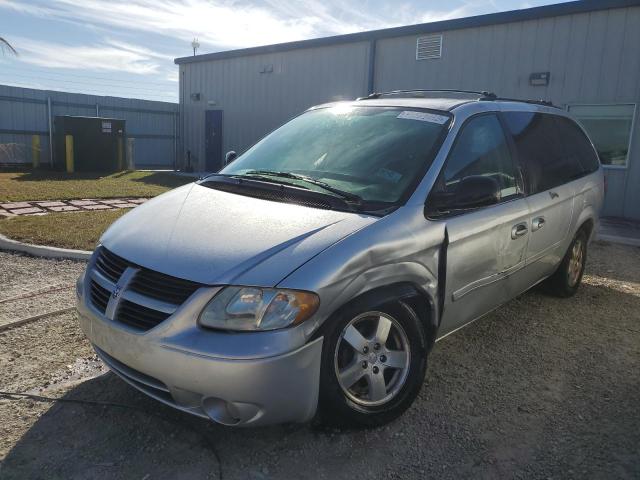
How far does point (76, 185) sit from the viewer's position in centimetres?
1190

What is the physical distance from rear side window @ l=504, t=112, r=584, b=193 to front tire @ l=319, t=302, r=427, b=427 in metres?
1.79

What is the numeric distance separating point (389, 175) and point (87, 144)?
15294mm

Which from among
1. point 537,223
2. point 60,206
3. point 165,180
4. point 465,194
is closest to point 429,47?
point 165,180

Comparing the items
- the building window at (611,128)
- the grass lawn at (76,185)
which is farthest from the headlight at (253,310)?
the building window at (611,128)

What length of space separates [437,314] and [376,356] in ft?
1.62

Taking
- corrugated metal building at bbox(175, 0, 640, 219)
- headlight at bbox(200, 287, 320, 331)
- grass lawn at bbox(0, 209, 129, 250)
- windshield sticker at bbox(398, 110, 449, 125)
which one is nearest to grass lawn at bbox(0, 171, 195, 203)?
grass lawn at bbox(0, 209, 129, 250)

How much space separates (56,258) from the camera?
564 centimetres

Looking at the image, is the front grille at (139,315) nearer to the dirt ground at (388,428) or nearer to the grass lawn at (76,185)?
the dirt ground at (388,428)

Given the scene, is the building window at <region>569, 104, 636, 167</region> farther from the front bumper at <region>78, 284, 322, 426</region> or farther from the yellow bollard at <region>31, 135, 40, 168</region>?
the yellow bollard at <region>31, 135, 40, 168</region>

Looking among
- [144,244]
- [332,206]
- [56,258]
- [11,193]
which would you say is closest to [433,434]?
[332,206]

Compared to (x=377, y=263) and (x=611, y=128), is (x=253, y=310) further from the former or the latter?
(x=611, y=128)

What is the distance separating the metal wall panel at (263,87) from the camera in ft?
45.8

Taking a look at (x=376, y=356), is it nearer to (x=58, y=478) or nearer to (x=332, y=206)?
(x=332, y=206)

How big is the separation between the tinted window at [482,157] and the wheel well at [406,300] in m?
0.66
